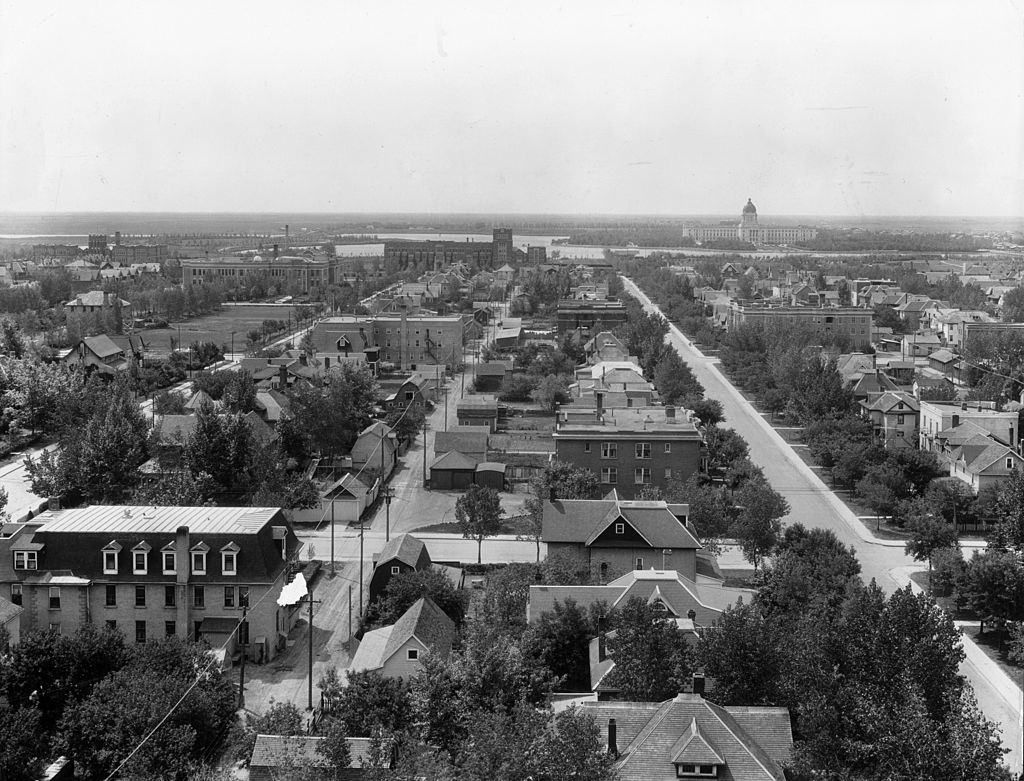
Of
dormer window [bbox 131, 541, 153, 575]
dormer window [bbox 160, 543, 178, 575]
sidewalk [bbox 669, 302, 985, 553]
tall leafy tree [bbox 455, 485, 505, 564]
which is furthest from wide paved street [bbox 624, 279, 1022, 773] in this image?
dormer window [bbox 131, 541, 153, 575]

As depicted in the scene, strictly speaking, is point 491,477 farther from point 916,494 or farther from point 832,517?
point 916,494

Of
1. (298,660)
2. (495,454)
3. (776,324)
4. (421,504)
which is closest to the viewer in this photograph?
(298,660)

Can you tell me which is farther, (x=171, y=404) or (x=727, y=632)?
(x=171, y=404)

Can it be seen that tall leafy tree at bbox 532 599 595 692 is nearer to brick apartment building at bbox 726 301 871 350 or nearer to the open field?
the open field

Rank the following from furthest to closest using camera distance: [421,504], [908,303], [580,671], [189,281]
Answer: [189,281] → [908,303] → [421,504] → [580,671]

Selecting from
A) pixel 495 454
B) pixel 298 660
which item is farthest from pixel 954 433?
pixel 298 660

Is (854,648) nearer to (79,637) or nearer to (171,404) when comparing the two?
(79,637)

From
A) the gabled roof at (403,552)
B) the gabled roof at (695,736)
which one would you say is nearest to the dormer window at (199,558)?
the gabled roof at (403,552)

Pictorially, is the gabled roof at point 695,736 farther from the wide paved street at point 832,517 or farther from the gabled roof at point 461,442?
the gabled roof at point 461,442
